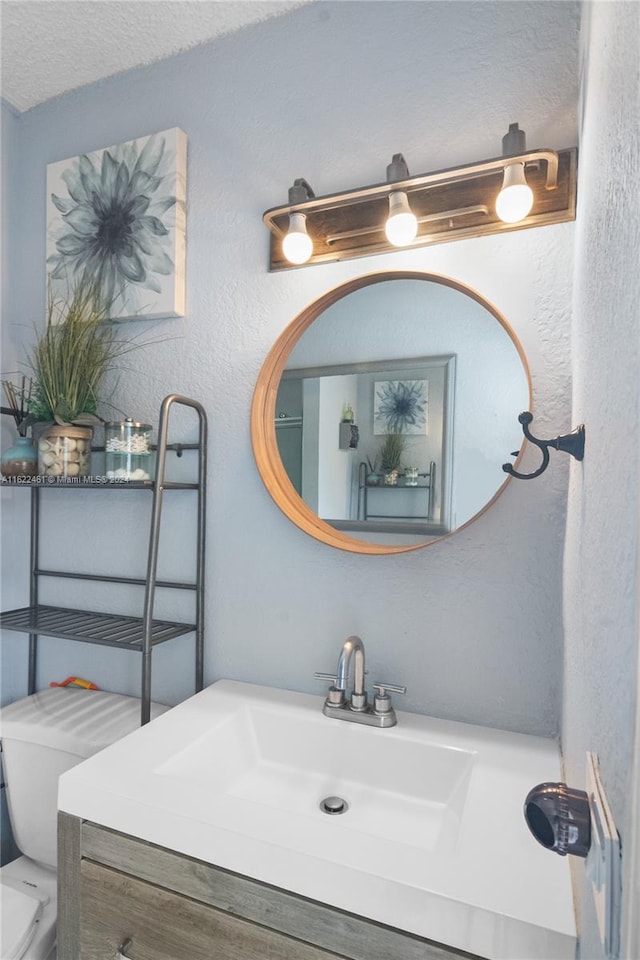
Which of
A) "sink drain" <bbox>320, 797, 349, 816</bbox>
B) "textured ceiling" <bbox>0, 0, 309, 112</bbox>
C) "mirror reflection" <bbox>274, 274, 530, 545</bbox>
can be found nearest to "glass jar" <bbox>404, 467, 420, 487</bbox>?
"mirror reflection" <bbox>274, 274, 530, 545</bbox>

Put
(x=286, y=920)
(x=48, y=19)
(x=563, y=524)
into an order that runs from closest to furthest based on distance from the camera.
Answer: (x=286, y=920) < (x=563, y=524) < (x=48, y=19)

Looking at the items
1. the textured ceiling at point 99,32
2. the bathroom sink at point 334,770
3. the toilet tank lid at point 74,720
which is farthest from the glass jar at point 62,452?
the textured ceiling at point 99,32

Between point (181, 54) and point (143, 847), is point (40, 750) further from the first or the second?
point (181, 54)

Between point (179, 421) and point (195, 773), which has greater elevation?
point (179, 421)

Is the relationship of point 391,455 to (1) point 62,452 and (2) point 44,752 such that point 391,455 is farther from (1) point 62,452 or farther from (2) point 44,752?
(2) point 44,752

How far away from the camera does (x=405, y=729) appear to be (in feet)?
3.66

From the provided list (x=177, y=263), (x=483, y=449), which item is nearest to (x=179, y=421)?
(x=177, y=263)

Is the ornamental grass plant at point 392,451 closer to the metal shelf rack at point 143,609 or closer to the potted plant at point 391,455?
the potted plant at point 391,455

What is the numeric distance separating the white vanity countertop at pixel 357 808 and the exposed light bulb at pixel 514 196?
1.02 meters

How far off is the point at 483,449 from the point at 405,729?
0.59m

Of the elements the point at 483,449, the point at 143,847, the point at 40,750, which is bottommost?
the point at 40,750

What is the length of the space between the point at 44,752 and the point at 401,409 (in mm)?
1160

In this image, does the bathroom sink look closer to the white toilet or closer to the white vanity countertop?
the white vanity countertop

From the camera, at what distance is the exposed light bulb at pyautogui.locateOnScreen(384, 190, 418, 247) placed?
1.14 m
